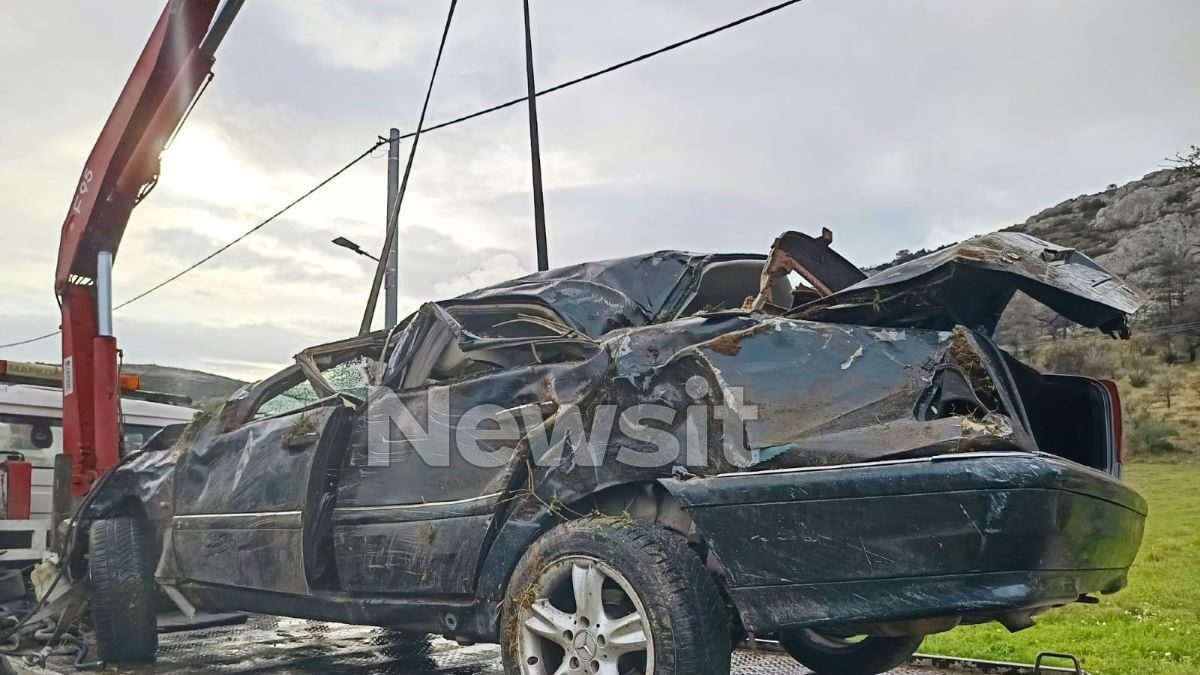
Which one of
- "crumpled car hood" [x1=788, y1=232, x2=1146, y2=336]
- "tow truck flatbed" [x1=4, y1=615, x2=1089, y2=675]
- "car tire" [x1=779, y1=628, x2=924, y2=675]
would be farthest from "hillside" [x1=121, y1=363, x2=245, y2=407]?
"crumpled car hood" [x1=788, y1=232, x2=1146, y2=336]

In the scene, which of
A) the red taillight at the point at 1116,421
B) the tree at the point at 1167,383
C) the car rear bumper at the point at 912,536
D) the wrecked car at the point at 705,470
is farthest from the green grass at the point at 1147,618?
the car rear bumper at the point at 912,536

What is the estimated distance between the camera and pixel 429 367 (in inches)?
158

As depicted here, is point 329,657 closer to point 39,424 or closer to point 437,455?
point 437,455

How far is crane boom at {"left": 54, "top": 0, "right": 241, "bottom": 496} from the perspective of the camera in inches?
270

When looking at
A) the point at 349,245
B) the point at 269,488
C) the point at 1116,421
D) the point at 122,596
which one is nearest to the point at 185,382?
the point at 349,245

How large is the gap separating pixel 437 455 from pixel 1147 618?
390 centimetres

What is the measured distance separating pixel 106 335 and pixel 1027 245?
20.3 ft


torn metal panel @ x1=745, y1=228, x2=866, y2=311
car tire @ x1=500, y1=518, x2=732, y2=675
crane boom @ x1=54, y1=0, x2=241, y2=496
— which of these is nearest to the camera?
car tire @ x1=500, y1=518, x2=732, y2=675

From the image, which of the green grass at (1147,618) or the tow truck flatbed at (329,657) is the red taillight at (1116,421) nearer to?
the tow truck flatbed at (329,657)

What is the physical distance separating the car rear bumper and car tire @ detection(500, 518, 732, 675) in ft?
0.40

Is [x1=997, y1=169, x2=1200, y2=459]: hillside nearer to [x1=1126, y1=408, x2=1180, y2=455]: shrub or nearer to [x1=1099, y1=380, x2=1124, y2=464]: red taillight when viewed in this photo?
[x1=1126, y1=408, x2=1180, y2=455]: shrub

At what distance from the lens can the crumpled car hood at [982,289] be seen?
2.84m

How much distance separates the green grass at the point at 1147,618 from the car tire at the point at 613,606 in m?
2.64

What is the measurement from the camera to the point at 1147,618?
16.7 ft
